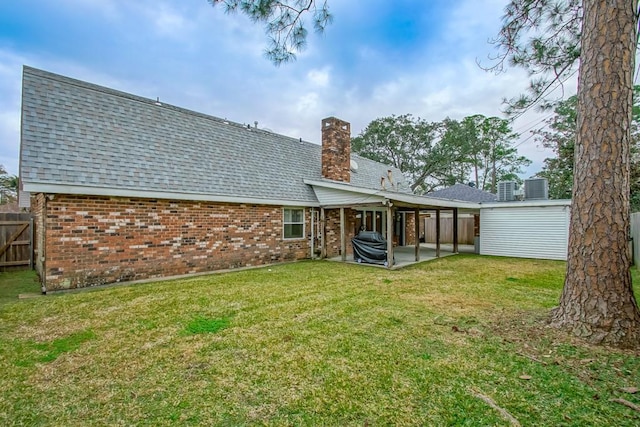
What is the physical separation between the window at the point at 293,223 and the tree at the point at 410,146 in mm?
20499

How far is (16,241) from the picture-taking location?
9117 mm

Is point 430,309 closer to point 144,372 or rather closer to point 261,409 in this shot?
point 261,409

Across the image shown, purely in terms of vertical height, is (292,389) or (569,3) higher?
(569,3)

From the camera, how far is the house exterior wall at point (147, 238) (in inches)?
255

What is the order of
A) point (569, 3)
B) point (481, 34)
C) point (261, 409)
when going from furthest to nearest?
point (481, 34), point (569, 3), point (261, 409)

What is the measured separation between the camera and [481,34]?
7.05 meters

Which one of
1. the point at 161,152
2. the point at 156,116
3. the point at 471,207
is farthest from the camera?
the point at 471,207

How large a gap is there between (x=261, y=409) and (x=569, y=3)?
867cm

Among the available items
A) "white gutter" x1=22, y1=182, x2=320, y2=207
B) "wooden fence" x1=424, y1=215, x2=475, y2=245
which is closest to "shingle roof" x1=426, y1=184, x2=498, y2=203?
"wooden fence" x1=424, y1=215, x2=475, y2=245

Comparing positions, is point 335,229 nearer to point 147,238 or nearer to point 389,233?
point 389,233

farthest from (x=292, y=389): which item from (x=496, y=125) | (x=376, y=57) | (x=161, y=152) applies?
(x=496, y=125)

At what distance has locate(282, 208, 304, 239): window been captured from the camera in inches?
428

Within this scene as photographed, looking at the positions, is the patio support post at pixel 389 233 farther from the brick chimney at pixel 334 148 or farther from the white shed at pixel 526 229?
the white shed at pixel 526 229

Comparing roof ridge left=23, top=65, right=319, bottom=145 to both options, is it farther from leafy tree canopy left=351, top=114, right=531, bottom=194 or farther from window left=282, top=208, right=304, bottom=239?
leafy tree canopy left=351, top=114, right=531, bottom=194
